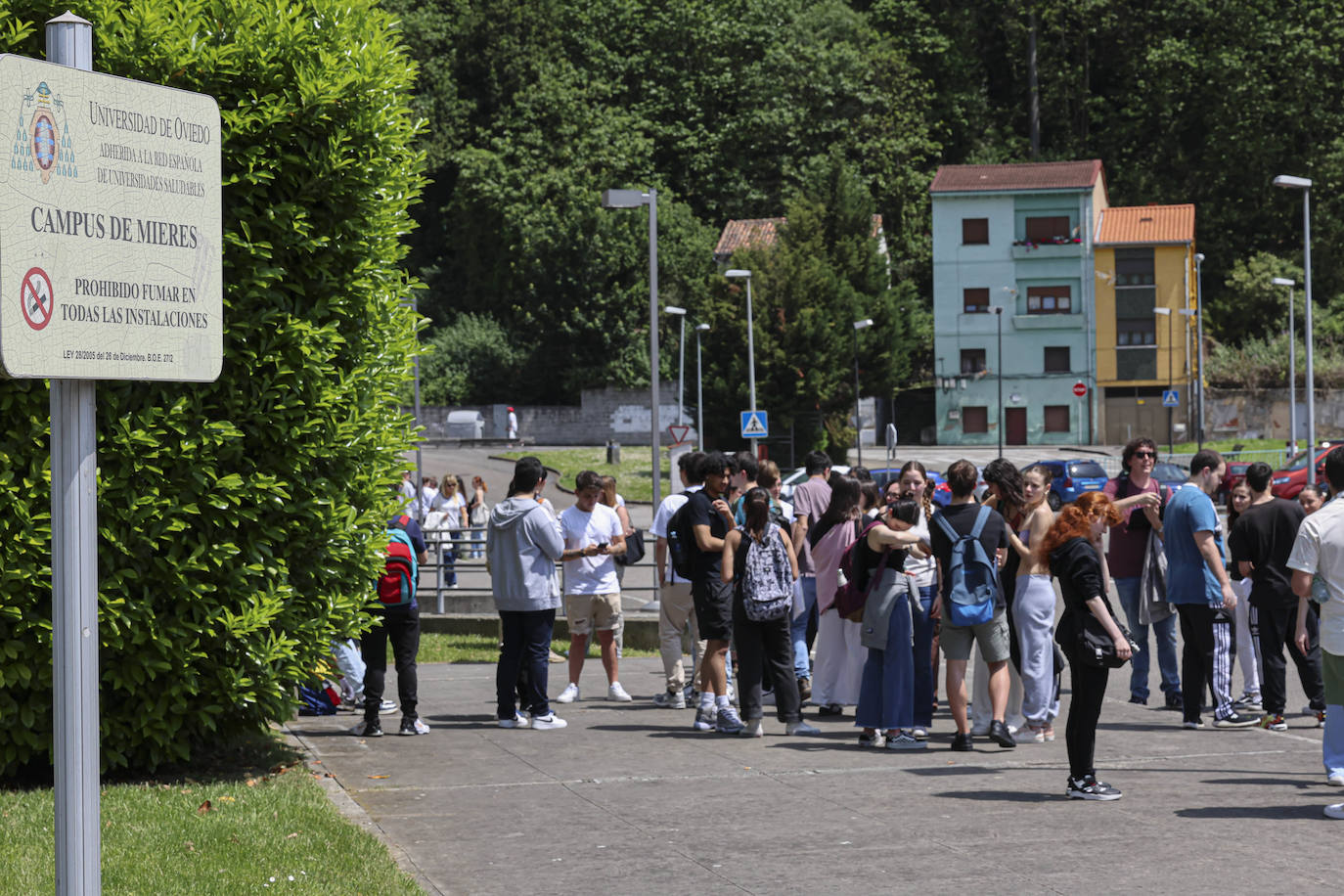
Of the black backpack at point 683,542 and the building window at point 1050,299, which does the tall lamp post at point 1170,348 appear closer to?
the building window at point 1050,299

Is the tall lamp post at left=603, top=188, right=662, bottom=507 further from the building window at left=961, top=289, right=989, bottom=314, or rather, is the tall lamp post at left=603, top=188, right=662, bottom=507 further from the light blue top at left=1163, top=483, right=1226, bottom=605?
the building window at left=961, top=289, right=989, bottom=314

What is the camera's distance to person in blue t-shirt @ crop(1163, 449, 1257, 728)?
1120 cm

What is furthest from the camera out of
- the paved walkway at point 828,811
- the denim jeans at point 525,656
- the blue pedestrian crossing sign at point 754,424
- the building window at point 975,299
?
the building window at point 975,299

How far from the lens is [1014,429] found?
2844 inches

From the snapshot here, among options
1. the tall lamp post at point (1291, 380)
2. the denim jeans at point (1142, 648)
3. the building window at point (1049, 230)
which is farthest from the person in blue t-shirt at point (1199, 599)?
the building window at point (1049, 230)

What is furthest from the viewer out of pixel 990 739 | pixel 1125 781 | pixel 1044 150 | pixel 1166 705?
pixel 1044 150

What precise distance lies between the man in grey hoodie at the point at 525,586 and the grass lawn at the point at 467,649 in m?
5.41

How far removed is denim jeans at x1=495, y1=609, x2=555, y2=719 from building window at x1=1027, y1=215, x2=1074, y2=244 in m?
64.3

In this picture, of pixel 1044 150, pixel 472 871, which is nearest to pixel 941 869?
pixel 472 871

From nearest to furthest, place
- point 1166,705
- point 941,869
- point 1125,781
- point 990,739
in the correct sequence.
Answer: point 941,869
point 1125,781
point 990,739
point 1166,705

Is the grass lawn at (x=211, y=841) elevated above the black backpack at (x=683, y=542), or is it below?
below

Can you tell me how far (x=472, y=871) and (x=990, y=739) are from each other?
4.68 m

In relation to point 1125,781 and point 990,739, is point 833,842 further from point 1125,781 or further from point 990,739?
point 990,739

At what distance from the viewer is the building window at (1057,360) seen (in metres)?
72.5
